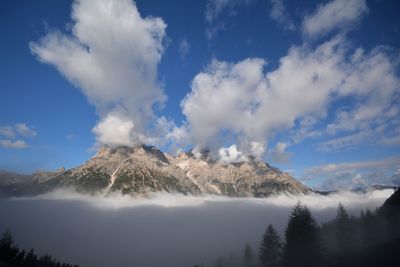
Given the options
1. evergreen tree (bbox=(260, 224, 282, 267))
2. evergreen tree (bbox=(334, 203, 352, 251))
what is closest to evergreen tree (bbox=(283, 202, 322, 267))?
evergreen tree (bbox=(260, 224, 282, 267))

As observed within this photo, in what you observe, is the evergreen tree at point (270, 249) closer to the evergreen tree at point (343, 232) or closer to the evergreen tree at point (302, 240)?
the evergreen tree at point (302, 240)

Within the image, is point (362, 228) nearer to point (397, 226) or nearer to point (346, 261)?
point (397, 226)

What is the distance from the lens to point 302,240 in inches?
2162

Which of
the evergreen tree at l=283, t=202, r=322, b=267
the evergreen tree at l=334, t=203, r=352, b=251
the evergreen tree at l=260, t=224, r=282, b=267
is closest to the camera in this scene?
the evergreen tree at l=283, t=202, r=322, b=267

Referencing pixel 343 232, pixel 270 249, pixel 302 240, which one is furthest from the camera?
pixel 343 232

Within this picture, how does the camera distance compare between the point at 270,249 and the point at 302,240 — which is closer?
the point at 302,240

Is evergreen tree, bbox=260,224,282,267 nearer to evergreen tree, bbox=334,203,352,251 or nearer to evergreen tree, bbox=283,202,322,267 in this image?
evergreen tree, bbox=283,202,322,267

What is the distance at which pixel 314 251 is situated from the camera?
54.6 metres

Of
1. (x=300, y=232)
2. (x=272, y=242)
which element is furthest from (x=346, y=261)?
(x=300, y=232)

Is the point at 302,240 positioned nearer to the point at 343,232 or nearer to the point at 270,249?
the point at 270,249

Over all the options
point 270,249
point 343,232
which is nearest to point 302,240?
point 270,249

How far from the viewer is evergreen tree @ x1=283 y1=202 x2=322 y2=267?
54688mm

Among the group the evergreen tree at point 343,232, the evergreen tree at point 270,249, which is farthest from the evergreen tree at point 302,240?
the evergreen tree at point 343,232

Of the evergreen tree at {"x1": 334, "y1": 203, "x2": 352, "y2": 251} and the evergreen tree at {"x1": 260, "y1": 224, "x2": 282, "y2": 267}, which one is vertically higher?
the evergreen tree at {"x1": 334, "y1": 203, "x2": 352, "y2": 251}
